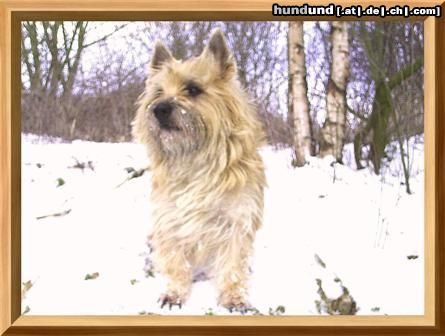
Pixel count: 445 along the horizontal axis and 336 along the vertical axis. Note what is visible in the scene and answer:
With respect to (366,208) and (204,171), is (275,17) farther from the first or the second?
(366,208)

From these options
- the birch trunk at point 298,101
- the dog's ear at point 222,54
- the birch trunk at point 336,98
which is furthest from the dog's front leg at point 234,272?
the dog's ear at point 222,54

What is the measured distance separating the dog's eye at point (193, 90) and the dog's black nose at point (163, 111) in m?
0.13

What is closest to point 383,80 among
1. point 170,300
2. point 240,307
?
point 240,307

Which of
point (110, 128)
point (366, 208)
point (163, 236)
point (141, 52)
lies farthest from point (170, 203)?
point (366, 208)

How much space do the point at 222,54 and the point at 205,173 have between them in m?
0.65

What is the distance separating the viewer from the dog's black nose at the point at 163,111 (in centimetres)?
296

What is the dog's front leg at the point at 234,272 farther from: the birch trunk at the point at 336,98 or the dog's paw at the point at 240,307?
the birch trunk at the point at 336,98

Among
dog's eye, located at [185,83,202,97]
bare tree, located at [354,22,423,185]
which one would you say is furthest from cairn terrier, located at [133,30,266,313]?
bare tree, located at [354,22,423,185]

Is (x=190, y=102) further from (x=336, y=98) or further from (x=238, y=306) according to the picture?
(x=238, y=306)

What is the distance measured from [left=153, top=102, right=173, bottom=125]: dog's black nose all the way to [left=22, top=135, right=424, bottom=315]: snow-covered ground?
0.79 feet

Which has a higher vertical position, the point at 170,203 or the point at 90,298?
the point at 170,203

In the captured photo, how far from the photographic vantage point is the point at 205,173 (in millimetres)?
3043

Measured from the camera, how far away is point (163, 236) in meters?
3.05

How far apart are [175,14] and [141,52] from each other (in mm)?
284
